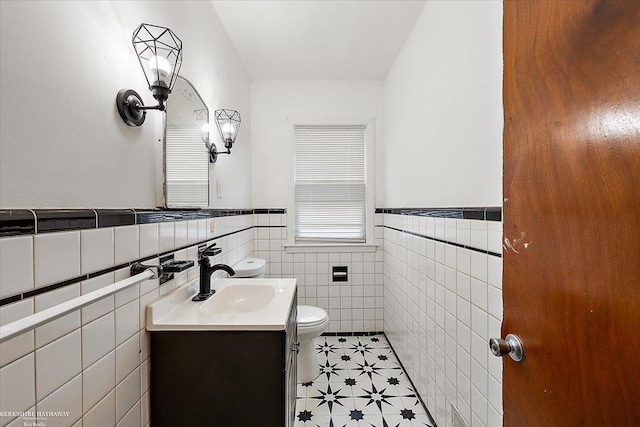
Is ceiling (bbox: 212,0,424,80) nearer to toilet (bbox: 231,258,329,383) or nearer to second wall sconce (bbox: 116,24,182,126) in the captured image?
second wall sconce (bbox: 116,24,182,126)

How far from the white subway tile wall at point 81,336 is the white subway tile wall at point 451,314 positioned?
49.1 inches

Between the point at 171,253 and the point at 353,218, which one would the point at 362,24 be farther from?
the point at 171,253

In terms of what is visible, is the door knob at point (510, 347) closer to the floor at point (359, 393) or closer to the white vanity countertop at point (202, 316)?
the white vanity countertop at point (202, 316)

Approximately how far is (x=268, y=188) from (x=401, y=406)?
202 cm

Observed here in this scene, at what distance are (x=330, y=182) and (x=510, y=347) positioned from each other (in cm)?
216

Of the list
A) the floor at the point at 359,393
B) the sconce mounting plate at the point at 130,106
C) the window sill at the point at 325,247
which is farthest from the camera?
the window sill at the point at 325,247

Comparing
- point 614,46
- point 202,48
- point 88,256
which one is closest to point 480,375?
point 614,46

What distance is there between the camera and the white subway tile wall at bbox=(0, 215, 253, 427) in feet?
1.75

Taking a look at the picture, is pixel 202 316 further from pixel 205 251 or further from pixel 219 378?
pixel 205 251

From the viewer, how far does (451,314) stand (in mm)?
1350

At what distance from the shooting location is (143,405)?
36.5 inches

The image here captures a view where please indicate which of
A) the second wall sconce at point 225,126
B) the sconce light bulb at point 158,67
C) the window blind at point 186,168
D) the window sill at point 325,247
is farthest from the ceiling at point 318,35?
the window sill at point 325,247

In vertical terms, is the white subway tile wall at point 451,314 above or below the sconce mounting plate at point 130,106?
below

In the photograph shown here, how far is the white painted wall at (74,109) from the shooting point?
0.55 m
